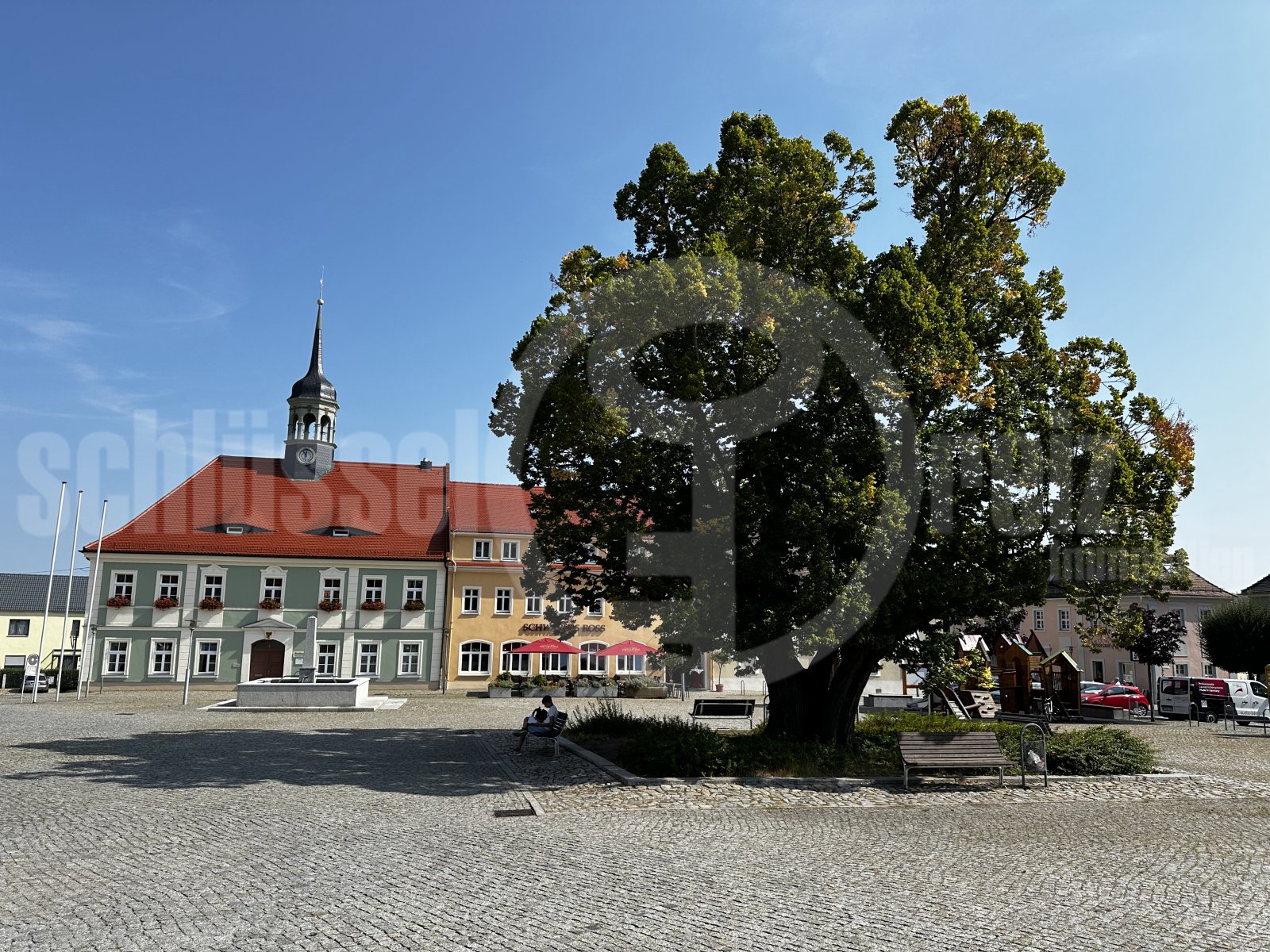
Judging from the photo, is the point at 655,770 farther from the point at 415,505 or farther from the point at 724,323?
the point at 415,505

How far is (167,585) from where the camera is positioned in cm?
4250

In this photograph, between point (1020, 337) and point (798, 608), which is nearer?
point (798, 608)

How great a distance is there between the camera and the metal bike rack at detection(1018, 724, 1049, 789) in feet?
48.5

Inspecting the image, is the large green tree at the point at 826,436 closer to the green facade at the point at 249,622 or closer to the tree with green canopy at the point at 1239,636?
the green facade at the point at 249,622

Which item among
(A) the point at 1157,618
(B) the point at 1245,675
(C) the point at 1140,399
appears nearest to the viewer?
(C) the point at 1140,399

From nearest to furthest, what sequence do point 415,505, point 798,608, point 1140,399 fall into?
point 798,608 → point 1140,399 → point 415,505

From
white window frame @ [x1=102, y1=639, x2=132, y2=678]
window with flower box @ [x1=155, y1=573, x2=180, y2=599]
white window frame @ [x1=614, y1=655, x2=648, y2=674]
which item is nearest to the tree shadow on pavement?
window with flower box @ [x1=155, y1=573, x2=180, y2=599]

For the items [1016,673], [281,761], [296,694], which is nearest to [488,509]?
[296,694]

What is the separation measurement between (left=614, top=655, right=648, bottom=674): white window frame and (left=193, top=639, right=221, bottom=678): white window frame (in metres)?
18.2

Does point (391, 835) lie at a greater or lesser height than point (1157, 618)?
lesser

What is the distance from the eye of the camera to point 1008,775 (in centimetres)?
1568

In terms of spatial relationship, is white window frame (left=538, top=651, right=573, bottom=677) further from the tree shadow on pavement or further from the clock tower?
the tree shadow on pavement

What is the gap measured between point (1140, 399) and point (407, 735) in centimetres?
1695

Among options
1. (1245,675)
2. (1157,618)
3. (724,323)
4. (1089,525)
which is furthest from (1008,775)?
(1245,675)
